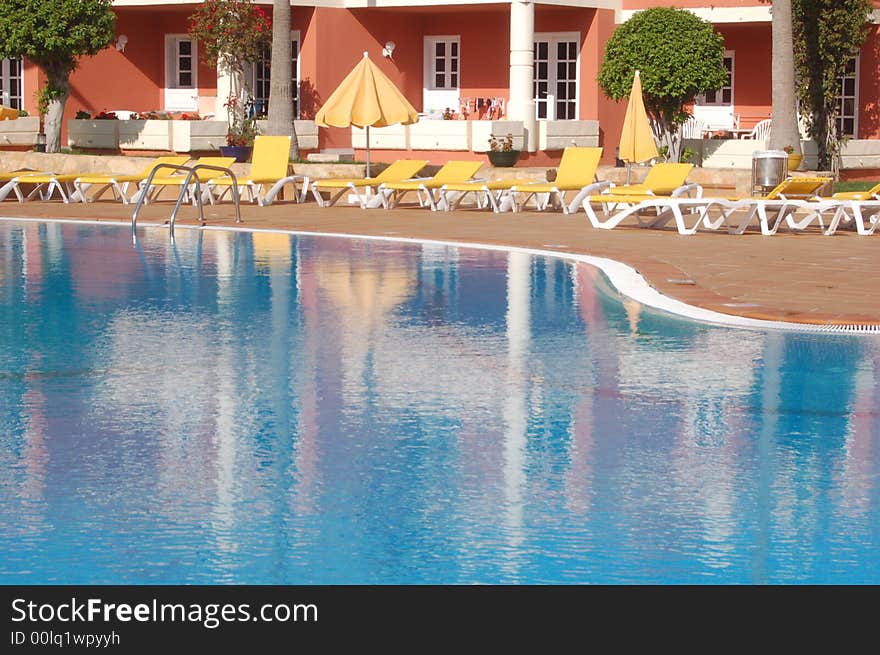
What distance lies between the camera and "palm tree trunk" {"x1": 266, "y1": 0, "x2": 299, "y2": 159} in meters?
24.7

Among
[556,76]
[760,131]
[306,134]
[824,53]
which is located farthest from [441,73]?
[824,53]

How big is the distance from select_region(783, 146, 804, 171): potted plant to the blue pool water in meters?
11.1

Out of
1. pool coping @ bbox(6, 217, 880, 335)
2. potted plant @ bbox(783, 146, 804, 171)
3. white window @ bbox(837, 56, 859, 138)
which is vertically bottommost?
pool coping @ bbox(6, 217, 880, 335)

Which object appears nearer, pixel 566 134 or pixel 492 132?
pixel 492 132

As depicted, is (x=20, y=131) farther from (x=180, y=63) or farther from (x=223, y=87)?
(x=180, y=63)

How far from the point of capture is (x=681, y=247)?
1595 centimetres

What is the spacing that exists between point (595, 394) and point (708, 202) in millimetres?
8945

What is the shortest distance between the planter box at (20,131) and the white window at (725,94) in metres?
13.3

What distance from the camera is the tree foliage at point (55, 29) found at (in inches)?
1021

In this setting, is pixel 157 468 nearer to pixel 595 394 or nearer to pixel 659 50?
pixel 595 394

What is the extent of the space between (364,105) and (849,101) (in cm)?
1092

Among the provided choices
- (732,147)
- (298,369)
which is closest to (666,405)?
(298,369)

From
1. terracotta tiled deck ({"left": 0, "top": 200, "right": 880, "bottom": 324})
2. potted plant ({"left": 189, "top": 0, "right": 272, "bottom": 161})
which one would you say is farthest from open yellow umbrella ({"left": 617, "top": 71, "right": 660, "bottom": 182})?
potted plant ({"left": 189, "top": 0, "right": 272, "bottom": 161})

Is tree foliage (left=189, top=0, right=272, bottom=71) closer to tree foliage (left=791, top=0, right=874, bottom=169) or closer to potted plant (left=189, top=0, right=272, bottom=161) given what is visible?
potted plant (left=189, top=0, right=272, bottom=161)
